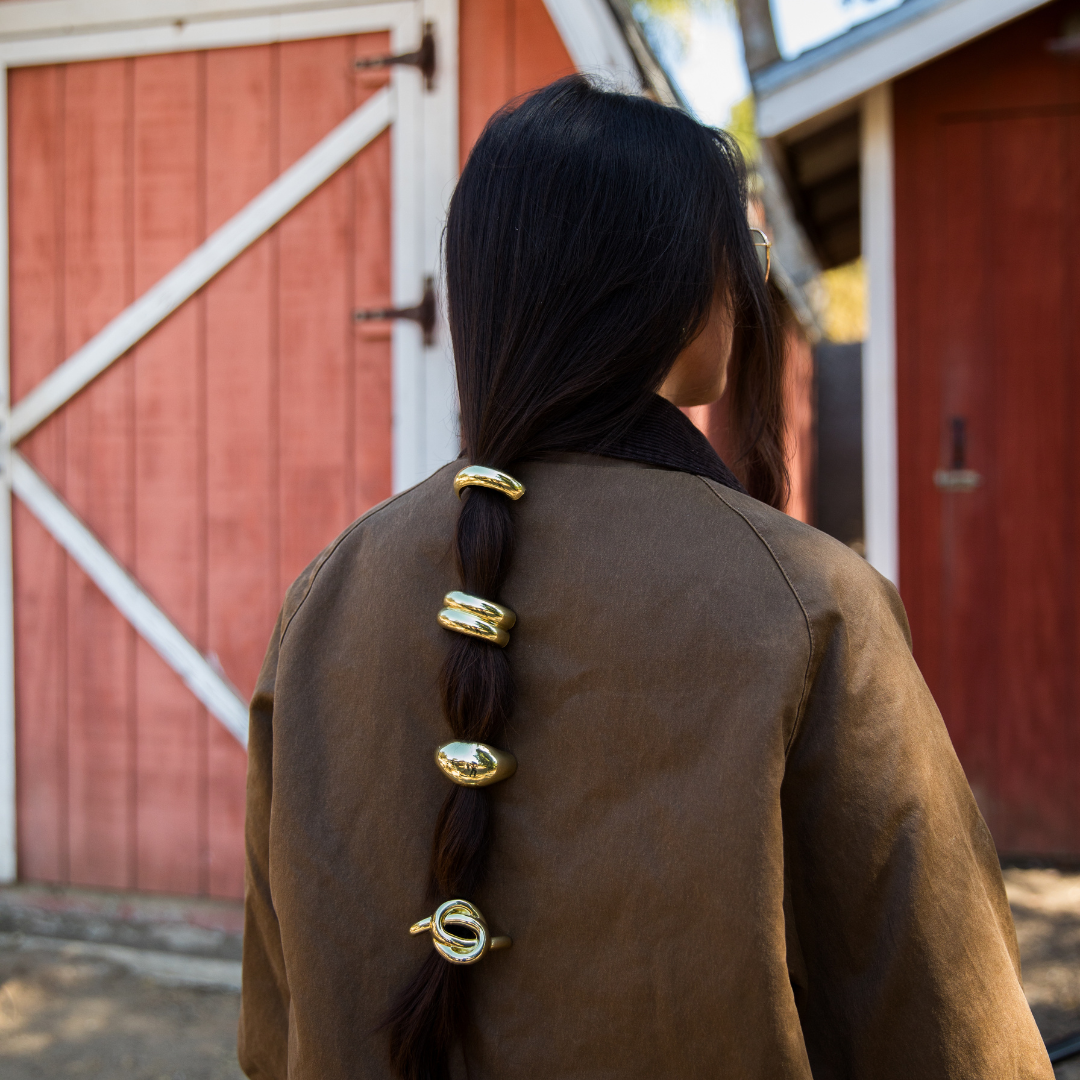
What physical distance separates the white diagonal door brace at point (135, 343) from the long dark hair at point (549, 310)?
6.99ft

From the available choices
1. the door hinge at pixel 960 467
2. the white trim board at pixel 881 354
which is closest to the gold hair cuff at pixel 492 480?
the white trim board at pixel 881 354

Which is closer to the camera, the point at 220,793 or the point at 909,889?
the point at 909,889

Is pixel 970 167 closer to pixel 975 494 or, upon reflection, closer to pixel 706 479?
pixel 975 494

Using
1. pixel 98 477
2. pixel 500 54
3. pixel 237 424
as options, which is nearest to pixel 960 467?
pixel 500 54

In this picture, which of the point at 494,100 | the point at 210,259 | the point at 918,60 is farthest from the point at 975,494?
the point at 210,259

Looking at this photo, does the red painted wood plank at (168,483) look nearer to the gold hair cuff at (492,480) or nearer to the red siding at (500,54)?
the red siding at (500,54)

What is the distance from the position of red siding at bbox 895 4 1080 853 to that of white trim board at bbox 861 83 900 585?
0.04 m

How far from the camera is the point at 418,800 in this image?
84cm

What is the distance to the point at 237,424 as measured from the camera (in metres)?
2.90

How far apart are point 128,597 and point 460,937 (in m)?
2.47

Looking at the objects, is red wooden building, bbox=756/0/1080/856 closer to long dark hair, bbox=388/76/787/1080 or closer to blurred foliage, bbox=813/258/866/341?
long dark hair, bbox=388/76/787/1080

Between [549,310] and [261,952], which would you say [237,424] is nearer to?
[261,952]

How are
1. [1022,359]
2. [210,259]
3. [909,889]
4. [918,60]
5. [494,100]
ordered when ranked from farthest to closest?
1. [1022,359]
2. [918,60]
3. [210,259]
4. [494,100]
5. [909,889]

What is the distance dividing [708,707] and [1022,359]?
317cm
